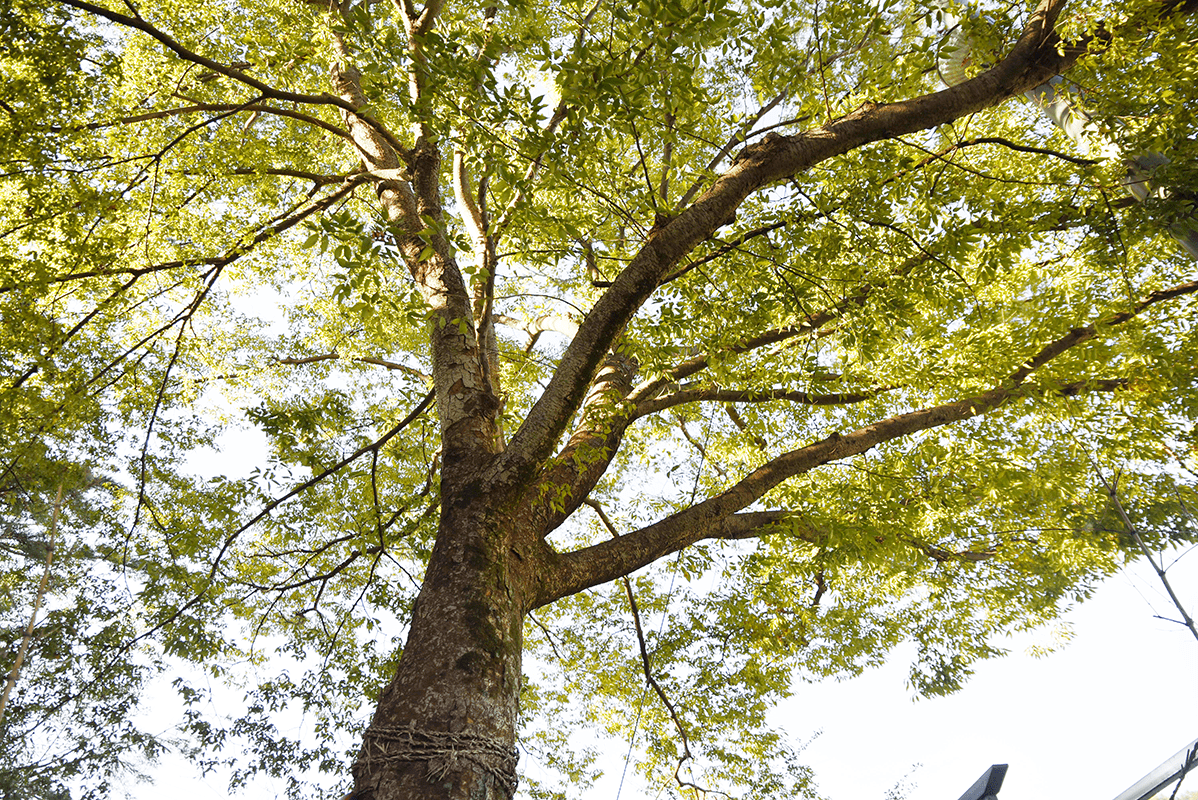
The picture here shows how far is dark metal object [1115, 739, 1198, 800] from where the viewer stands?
217cm

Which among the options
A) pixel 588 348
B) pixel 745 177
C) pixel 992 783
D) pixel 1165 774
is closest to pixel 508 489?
pixel 588 348

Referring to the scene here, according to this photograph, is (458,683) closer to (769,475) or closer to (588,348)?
(588,348)

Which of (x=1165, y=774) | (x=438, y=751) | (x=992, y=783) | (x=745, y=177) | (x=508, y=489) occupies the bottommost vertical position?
(x=1165, y=774)

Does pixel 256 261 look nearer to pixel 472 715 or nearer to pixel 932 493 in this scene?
pixel 472 715

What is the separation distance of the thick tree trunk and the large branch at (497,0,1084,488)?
0.34 metres

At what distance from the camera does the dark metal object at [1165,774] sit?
2.17 meters

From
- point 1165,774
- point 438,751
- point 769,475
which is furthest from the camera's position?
point 769,475

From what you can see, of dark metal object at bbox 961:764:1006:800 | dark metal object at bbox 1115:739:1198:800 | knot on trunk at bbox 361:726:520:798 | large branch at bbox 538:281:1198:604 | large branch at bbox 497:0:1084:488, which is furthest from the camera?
large branch at bbox 538:281:1198:604

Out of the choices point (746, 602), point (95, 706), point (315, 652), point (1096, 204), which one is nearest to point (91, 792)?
point (95, 706)

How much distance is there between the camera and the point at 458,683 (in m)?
1.99

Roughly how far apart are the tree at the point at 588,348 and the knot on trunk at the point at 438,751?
0.01m

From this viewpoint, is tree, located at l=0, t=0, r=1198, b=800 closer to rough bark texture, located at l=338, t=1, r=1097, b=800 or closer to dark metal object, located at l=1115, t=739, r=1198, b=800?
rough bark texture, located at l=338, t=1, r=1097, b=800

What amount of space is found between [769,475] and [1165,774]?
6.23 ft

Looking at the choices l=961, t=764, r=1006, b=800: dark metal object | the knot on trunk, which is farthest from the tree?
l=961, t=764, r=1006, b=800: dark metal object
